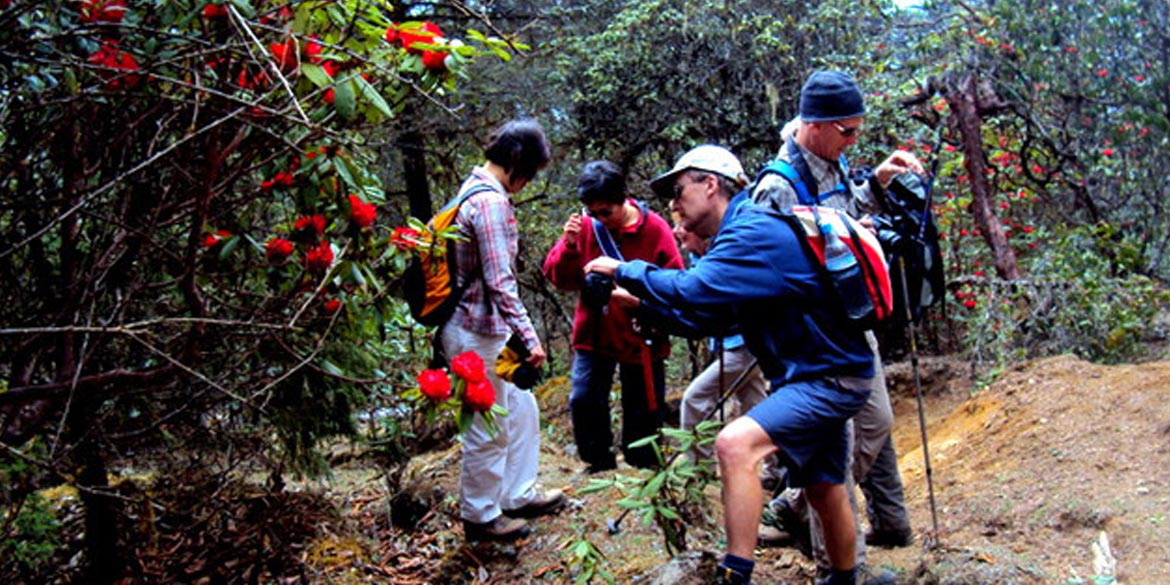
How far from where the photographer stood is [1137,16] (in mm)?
9117

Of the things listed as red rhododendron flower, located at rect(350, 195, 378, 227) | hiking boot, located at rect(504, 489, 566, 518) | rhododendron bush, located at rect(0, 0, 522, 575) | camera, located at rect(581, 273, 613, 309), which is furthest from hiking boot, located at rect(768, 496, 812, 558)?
red rhododendron flower, located at rect(350, 195, 378, 227)

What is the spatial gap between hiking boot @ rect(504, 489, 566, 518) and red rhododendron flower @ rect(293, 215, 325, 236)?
206 centimetres

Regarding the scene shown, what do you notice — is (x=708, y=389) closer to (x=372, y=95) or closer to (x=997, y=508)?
(x=997, y=508)

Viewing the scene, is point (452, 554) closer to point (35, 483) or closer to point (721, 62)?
point (35, 483)

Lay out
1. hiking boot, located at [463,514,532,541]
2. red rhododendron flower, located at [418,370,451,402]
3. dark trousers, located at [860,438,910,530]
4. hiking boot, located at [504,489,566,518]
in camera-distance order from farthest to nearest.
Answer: hiking boot, located at [504,489,566,518], hiking boot, located at [463,514,532,541], dark trousers, located at [860,438,910,530], red rhododendron flower, located at [418,370,451,402]

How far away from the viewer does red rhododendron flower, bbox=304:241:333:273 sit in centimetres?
414

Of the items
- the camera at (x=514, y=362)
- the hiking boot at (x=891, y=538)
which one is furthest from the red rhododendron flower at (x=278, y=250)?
the hiking boot at (x=891, y=538)

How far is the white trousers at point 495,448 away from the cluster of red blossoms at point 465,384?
2.48 feet

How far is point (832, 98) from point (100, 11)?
267cm

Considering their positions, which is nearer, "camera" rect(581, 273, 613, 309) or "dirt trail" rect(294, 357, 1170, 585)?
"camera" rect(581, 273, 613, 309)

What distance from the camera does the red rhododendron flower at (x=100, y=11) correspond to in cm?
344

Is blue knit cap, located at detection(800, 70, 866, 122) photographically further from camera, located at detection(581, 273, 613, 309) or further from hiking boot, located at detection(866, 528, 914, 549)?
hiking boot, located at detection(866, 528, 914, 549)

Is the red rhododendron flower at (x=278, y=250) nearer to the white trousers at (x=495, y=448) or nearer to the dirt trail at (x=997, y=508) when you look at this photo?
the white trousers at (x=495, y=448)

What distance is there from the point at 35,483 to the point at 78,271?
0.90 m
